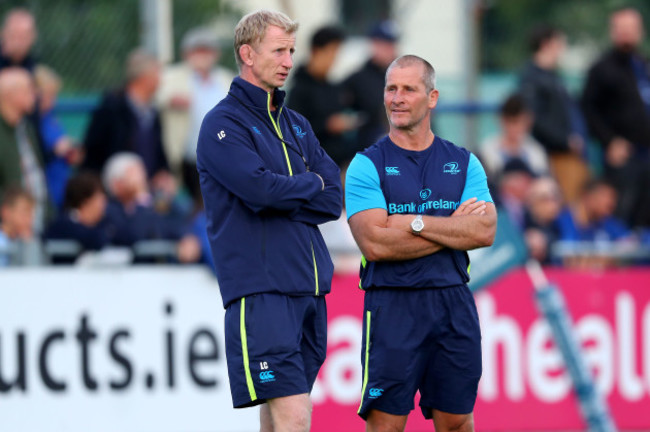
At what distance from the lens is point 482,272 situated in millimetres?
10797

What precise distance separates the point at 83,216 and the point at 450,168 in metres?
4.43

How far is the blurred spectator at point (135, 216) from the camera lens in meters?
10.7

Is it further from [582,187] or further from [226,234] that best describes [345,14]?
[226,234]

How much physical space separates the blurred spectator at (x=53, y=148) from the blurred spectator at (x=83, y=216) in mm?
1018

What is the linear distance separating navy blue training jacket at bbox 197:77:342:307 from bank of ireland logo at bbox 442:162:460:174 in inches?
23.2

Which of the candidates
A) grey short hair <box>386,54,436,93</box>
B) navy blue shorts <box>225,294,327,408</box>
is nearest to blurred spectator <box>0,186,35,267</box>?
navy blue shorts <box>225,294,327,408</box>

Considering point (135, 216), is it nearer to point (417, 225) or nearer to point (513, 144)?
point (513, 144)

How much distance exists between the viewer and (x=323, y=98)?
11.8 metres

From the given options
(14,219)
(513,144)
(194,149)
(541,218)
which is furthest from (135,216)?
(513,144)

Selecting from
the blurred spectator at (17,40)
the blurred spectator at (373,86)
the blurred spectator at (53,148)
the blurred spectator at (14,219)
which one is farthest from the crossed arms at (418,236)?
the blurred spectator at (17,40)

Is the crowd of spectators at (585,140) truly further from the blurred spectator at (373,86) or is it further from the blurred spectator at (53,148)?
the blurred spectator at (53,148)

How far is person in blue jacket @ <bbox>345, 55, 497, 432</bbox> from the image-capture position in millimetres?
6836

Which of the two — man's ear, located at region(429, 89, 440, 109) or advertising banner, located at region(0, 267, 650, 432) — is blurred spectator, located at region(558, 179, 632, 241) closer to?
advertising banner, located at region(0, 267, 650, 432)

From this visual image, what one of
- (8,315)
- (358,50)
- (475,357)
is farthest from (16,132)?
Result: (358,50)
